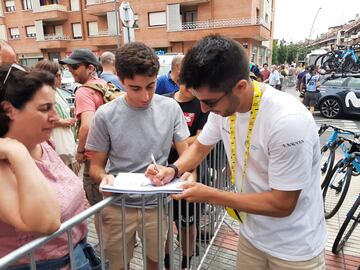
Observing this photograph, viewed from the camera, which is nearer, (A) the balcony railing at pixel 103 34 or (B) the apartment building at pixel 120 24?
(B) the apartment building at pixel 120 24

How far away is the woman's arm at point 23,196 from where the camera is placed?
1170 millimetres

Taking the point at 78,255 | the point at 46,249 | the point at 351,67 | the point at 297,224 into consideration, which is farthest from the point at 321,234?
the point at 351,67

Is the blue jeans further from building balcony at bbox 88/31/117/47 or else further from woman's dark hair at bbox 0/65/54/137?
building balcony at bbox 88/31/117/47

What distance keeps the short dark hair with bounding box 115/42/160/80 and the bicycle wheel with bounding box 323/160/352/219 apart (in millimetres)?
2851

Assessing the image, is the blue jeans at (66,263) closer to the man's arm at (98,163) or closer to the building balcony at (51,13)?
the man's arm at (98,163)

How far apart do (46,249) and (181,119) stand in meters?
1.24

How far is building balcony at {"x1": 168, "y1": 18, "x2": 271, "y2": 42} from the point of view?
23.7m

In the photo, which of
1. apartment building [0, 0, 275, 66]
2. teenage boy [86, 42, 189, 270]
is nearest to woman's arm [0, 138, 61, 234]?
teenage boy [86, 42, 189, 270]

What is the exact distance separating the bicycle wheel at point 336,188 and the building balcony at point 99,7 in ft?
90.2

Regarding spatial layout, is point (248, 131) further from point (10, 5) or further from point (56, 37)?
point (10, 5)

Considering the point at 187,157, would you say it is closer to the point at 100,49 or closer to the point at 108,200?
the point at 108,200

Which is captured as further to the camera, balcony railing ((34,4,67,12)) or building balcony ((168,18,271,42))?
balcony railing ((34,4,67,12))

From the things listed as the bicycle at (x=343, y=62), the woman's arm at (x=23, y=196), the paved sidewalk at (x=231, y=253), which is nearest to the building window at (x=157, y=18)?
the bicycle at (x=343, y=62)

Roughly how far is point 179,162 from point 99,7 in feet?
98.4
